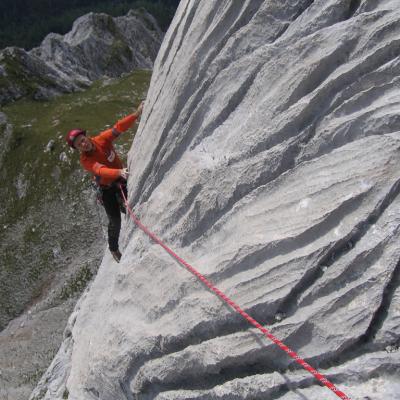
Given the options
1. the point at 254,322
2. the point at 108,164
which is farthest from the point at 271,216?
the point at 108,164

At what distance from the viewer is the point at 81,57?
90.7 m

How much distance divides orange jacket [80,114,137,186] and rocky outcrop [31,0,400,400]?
1686 mm

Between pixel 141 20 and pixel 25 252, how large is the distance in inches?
3784

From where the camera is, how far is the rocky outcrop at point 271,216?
7.16 m

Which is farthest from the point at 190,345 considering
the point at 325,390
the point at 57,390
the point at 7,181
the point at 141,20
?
the point at 141,20

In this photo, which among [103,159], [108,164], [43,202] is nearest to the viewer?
[103,159]

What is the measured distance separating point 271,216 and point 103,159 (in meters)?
7.03

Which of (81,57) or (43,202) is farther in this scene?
(81,57)

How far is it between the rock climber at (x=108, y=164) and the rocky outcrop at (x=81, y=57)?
5426 centimetres

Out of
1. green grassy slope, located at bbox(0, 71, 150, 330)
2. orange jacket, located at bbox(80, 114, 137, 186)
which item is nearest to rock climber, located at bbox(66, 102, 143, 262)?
orange jacket, located at bbox(80, 114, 137, 186)

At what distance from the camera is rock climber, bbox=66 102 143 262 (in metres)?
12.3

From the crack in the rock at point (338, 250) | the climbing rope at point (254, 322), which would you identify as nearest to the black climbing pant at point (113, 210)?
the climbing rope at point (254, 322)

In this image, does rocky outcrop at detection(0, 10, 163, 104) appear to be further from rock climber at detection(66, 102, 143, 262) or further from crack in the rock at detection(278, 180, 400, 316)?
crack in the rock at detection(278, 180, 400, 316)

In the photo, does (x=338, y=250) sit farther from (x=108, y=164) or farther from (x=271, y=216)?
(x=108, y=164)
